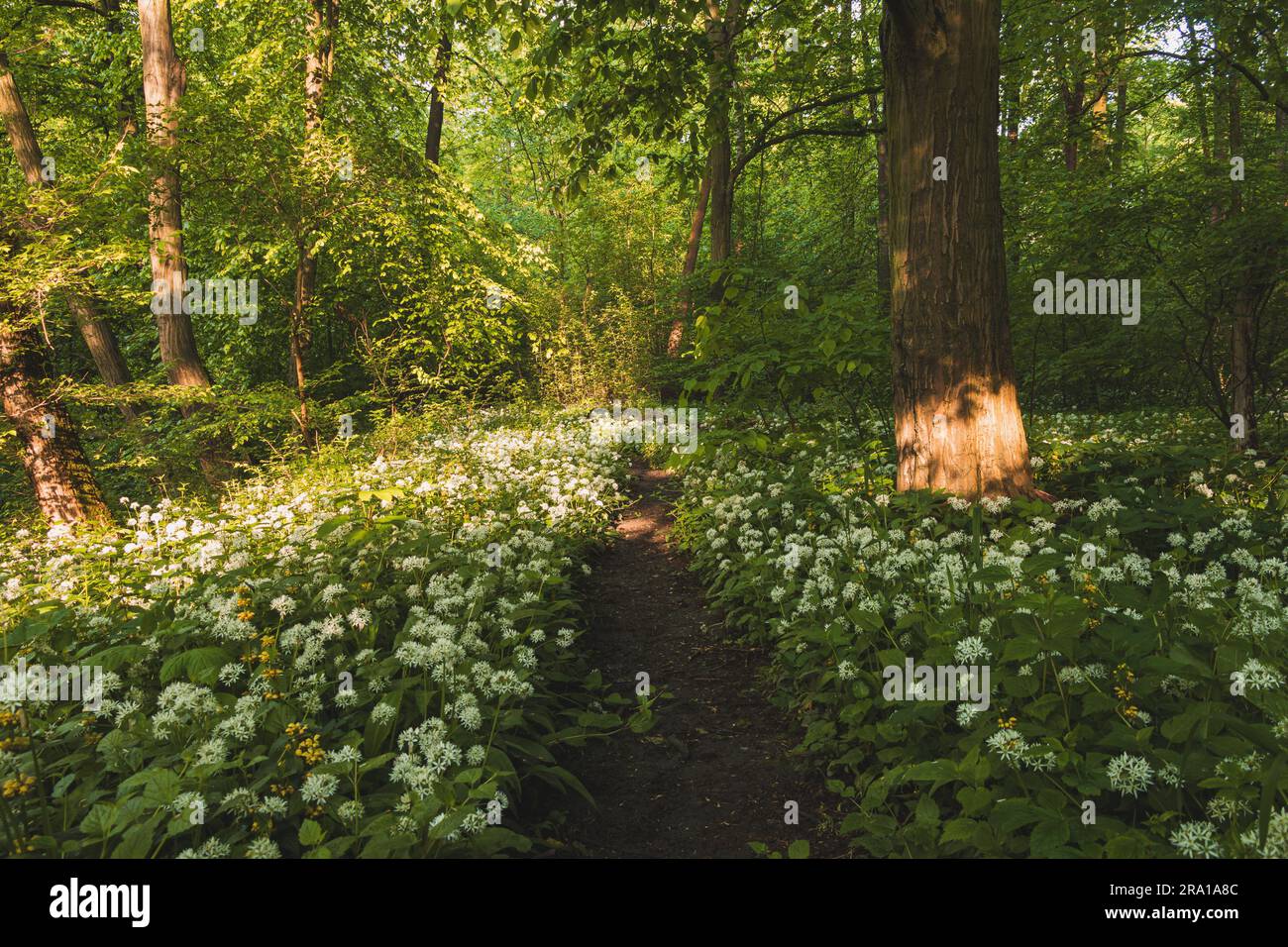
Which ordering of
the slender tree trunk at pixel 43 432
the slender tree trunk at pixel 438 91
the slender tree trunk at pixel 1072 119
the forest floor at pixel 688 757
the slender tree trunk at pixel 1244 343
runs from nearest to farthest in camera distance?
the forest floor at pixel 688 757 → the slender tree trunk at pixel 1244 343 → the slender tree trunk at pixel 43 432 → the slender tree trunk at pixel 1072 119 → the slender tree trunk at pixel 438 91

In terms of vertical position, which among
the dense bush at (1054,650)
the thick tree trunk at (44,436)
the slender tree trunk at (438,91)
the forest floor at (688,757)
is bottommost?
the forest floor at (688,757)

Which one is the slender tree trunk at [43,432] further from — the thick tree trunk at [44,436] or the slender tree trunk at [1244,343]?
the slender tree trunk at [1244,343]

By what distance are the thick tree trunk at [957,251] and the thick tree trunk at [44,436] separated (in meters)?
8.71

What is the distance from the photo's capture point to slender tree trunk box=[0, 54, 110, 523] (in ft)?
22.0

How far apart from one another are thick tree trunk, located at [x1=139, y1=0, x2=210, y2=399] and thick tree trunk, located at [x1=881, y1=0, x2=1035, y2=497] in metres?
8.79

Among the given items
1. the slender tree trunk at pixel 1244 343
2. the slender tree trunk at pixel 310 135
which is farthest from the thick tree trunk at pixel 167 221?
the slender tree trunk at pixel 1244 343

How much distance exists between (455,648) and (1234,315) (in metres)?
7.79

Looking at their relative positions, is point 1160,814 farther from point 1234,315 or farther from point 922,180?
point 1234,315

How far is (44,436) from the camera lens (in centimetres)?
704

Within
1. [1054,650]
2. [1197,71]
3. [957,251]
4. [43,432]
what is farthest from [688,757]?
[1197,71]

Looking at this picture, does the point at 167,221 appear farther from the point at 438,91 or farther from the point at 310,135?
the point at 438,91

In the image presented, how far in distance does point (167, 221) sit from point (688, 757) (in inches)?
397

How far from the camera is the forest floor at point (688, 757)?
9.79ft

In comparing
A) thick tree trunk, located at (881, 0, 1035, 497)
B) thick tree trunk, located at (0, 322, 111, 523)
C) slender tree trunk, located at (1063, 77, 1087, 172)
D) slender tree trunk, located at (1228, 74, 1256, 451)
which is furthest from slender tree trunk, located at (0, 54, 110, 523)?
slender tree trunk, located at (1063, 77, 1087, 172)
